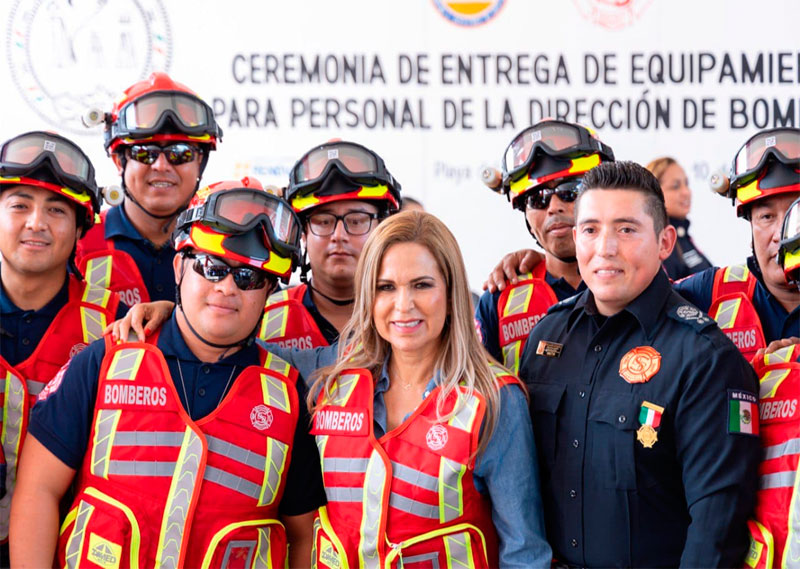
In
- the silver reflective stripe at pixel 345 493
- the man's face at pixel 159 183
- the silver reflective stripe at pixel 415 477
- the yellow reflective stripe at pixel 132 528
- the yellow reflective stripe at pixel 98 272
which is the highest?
the man's face at pixel 159 183

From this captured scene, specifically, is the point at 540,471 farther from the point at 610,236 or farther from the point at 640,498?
the point at 610,236

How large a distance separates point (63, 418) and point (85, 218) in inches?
40.5

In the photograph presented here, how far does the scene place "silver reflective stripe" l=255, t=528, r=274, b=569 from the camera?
329 centimetres

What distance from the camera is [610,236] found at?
124 inches

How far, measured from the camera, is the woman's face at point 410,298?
3289 mm

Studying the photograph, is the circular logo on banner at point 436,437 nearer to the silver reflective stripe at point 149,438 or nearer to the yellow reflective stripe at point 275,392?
the yellow reflective stripe at point 275,392

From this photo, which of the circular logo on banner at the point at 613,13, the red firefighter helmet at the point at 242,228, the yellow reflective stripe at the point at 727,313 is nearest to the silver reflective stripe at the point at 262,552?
the red firefighter helmet at the point at 242,228

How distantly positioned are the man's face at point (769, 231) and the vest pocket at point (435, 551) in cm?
171

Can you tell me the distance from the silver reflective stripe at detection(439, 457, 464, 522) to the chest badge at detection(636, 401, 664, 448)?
0.60 m

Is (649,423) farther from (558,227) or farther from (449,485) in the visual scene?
(558,227)

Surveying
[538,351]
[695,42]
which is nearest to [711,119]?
[695,42]

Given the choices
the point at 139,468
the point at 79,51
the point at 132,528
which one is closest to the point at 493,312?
the point at 139,468

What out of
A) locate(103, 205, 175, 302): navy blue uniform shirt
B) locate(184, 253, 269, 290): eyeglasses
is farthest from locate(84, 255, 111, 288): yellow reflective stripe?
locate(184, 253, 269, 290): eyeglasses

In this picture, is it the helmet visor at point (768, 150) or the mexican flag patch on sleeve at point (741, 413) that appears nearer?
the mexican flag patch on sleeve at point (741, 413)
